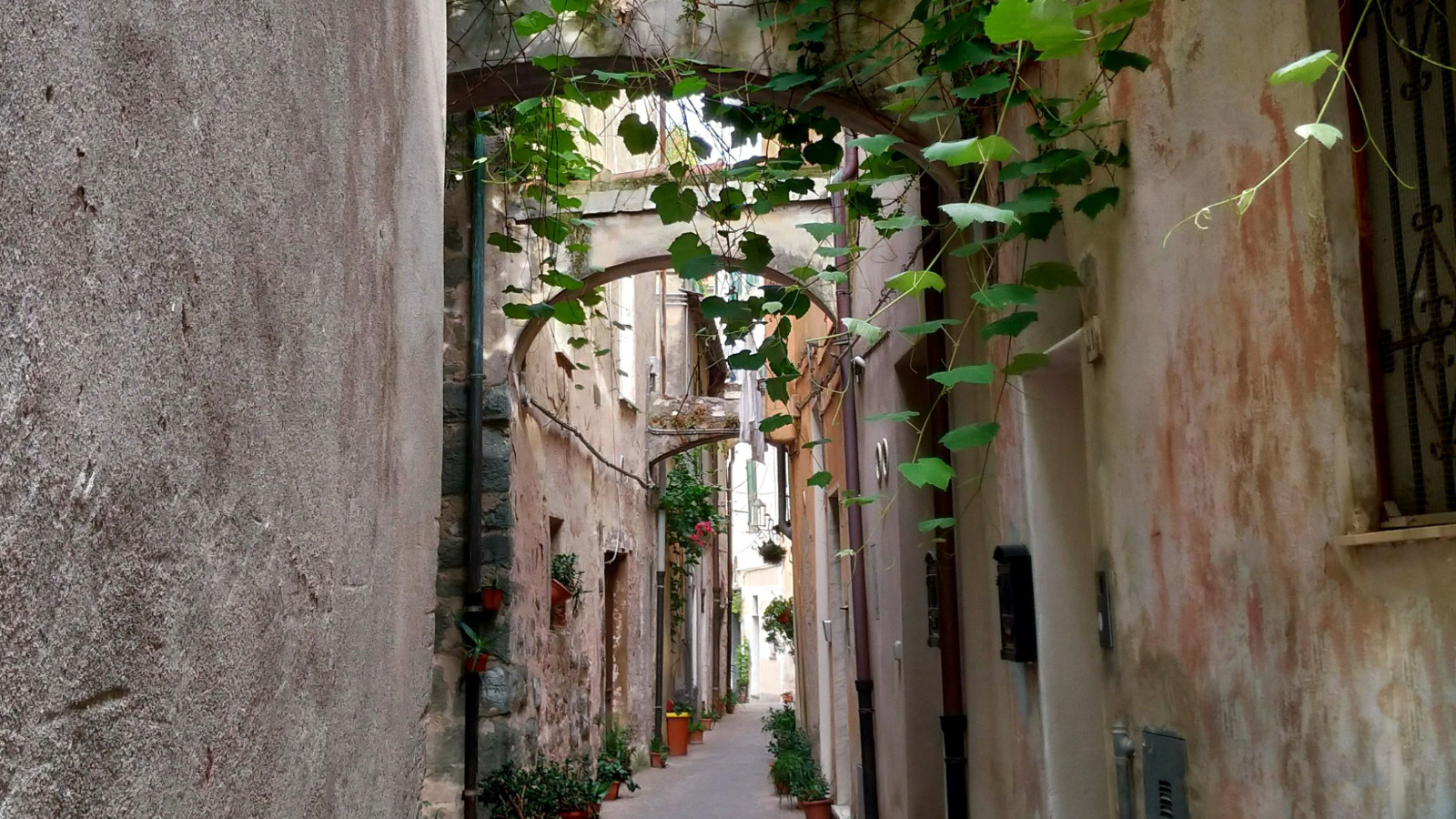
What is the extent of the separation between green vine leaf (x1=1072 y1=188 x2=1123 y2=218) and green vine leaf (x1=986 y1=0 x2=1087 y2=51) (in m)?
0.61

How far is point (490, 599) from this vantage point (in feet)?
21.8

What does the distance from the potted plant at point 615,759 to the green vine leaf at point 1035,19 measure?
6.81m

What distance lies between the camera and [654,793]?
1068 centimetres

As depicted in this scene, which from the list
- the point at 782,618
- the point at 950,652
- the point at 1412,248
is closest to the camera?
the point at 1412,248

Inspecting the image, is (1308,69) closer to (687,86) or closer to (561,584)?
(687,86)

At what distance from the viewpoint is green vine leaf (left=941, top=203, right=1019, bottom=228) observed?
2559mm

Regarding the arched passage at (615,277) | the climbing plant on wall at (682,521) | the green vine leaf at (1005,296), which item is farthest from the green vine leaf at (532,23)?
the climbing plant on wall at (682,521)

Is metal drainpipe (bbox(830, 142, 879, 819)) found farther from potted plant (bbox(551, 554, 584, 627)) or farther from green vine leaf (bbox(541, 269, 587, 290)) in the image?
potted plant (bbox(551, 554, 584, 627))

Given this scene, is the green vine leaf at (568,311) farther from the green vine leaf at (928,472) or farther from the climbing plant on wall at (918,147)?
the green vine leaf at (928,472)

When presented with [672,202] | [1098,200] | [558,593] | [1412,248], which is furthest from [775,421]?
[558,593]

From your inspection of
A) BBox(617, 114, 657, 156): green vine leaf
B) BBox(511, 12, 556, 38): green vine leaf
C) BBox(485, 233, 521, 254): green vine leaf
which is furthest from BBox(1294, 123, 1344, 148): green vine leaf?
BBox(485, 233, 521, 254): green vine leaf

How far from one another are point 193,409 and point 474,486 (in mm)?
5441

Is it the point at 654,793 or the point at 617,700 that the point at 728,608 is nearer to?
the point at 617,700

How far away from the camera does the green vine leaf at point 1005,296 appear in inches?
114
